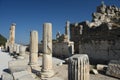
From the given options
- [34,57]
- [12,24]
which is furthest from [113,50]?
[12,24]

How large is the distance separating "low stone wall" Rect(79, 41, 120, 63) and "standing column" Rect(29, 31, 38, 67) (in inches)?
217

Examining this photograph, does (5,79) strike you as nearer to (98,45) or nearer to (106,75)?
(106,75)

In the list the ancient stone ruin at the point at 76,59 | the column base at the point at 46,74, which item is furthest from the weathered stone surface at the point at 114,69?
the column base at the point at 46,74

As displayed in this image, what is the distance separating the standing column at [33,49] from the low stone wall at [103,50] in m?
5.52

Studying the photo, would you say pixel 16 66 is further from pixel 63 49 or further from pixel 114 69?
pixel 63 49

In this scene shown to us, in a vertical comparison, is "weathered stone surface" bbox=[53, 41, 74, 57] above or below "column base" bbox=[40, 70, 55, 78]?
above

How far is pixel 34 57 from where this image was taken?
1338 centimetres

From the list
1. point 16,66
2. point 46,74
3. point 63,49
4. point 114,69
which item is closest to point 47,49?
point 46,74

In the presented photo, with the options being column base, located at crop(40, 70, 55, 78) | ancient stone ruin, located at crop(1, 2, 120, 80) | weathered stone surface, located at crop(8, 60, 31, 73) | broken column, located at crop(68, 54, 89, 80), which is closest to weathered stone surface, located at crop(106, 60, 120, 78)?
ancient stone ruin, located at crop(1, 2, 120, 80)

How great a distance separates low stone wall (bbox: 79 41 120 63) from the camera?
1448cm

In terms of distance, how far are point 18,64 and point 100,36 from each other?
27.6ft

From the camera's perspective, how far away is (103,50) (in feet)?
51.7

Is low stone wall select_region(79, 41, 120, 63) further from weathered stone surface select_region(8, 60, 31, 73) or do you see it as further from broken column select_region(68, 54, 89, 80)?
broken column select_region(68, 54, 89, 80)

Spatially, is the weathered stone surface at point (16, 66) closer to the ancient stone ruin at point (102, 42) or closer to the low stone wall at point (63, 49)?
the ancient stone ruin at point (102, 42)
